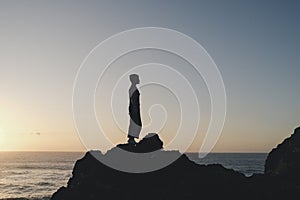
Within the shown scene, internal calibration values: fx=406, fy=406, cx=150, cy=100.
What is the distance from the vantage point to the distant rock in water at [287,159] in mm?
24844

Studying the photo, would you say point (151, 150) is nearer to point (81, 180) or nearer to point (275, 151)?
point (81, 180)

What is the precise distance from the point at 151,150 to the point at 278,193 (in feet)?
24.4

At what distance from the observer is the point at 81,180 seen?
22.0 meters

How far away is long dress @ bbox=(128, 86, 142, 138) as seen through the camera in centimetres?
2405

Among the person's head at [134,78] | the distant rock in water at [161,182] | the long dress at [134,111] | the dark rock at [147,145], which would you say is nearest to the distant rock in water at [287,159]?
the distant rock in water at [161,182]

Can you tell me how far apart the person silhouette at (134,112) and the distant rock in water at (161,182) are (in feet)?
1.94

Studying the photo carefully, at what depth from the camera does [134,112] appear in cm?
2439

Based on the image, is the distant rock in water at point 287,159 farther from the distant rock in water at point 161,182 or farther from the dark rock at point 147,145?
the dark rock at point 147,145

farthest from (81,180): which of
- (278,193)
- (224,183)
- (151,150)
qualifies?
(278,193)

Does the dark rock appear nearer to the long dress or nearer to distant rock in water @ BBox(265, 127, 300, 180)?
the long dress

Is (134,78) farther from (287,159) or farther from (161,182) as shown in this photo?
(287,159)

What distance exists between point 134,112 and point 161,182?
15.5ft

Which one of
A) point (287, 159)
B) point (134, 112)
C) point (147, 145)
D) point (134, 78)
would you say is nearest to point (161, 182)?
point (147, 145)

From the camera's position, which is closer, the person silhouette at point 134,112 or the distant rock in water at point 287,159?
the person silhouette at point 134,112
